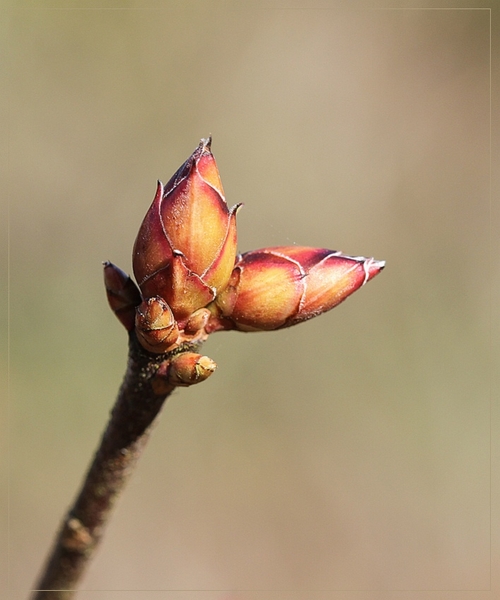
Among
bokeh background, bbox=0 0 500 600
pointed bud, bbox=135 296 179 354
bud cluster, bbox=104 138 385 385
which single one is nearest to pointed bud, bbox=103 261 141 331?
bud cluster, bbox=104 138 385 385

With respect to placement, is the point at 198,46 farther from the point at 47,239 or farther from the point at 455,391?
the point at 455,391

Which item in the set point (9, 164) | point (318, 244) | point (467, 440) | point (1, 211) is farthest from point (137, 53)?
point (467, 440)

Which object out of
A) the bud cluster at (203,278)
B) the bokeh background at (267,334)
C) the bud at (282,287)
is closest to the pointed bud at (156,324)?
the bud cluster at (203,278)

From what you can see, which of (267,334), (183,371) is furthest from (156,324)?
(267,334)

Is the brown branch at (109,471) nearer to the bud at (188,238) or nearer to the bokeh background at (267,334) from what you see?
the bud at (188,238)

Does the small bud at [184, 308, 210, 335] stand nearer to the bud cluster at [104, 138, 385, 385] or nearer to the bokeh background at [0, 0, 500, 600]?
the bud cluster at [104, 138, 385, 385]

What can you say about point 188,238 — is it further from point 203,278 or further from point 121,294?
point 121,294
